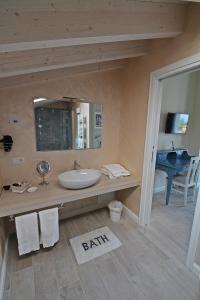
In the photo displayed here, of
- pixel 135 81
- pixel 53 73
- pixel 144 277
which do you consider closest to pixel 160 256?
pixel 144 277

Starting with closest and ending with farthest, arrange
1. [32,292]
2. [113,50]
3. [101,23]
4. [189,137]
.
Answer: [101,23]
[32,292]
[113,50]
[189,137]

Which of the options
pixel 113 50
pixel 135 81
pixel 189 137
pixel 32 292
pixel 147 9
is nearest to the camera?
pixel 147 9

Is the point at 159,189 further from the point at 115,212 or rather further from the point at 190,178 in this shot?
the point at 115,212

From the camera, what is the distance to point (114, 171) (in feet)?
7.64

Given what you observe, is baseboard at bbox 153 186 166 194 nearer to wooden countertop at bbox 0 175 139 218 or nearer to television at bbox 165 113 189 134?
television at bbox 165 113 189 134

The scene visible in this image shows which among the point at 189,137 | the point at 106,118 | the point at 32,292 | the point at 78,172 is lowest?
the point at 32,292

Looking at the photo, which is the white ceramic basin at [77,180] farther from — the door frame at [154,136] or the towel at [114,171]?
the door frame at [154,136]

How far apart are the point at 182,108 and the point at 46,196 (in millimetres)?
3094

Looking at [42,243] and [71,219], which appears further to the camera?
[71,219]

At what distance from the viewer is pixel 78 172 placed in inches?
87.0

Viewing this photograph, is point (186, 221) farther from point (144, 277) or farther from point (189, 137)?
point (189, 137)

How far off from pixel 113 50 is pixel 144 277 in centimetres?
229

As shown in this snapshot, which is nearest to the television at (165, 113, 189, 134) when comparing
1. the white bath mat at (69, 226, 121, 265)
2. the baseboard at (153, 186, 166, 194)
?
the baseboard at (153, 186, 166, 194)

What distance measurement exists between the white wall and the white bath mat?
65.8 inches
